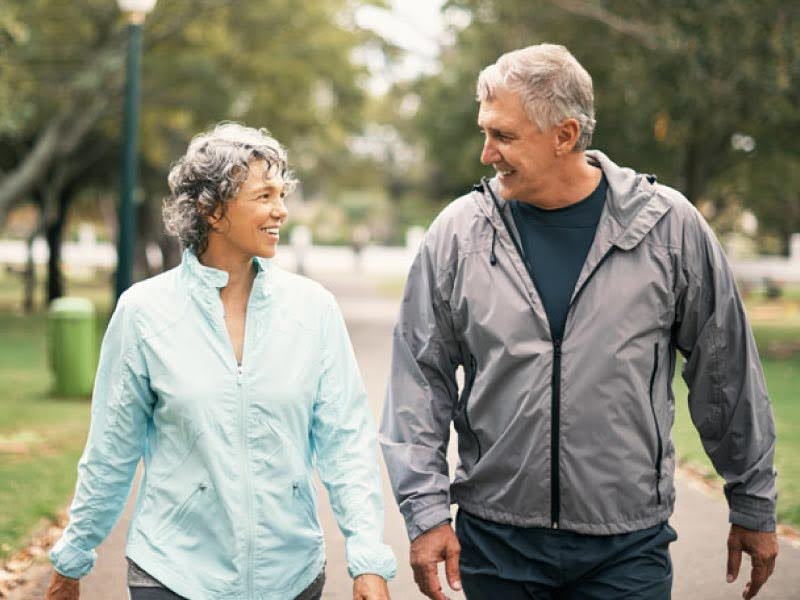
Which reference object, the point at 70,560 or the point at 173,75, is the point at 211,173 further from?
the point at 173,75

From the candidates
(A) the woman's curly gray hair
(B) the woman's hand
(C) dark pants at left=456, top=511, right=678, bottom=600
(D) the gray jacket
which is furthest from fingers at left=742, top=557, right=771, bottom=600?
(A) the woman's curly gray hair

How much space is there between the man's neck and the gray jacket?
0.07 m

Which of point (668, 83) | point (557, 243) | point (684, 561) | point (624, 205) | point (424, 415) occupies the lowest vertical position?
point (684, 561)

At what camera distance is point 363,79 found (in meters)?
30.8

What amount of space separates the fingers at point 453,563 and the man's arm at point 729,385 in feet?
2.47

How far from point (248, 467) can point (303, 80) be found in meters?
25.2

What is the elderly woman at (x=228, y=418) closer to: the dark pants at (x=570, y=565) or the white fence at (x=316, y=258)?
the dark pants at (x=570, y=565)

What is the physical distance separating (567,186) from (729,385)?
683 millimetres

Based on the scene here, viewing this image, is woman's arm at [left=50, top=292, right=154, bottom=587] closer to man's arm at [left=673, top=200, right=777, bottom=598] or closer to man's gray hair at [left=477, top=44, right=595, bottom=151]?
man's gray hair at [left=477, top=44, right=595, bottom=151]

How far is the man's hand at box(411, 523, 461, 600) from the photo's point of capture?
3506 millimetres

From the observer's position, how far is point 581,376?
3.43 meters

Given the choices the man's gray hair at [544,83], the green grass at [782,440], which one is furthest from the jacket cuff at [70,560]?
the green grass at [782,440]

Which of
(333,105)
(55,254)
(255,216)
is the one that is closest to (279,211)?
(255,216)

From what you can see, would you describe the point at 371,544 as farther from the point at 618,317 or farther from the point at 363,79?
the point at 363,79
